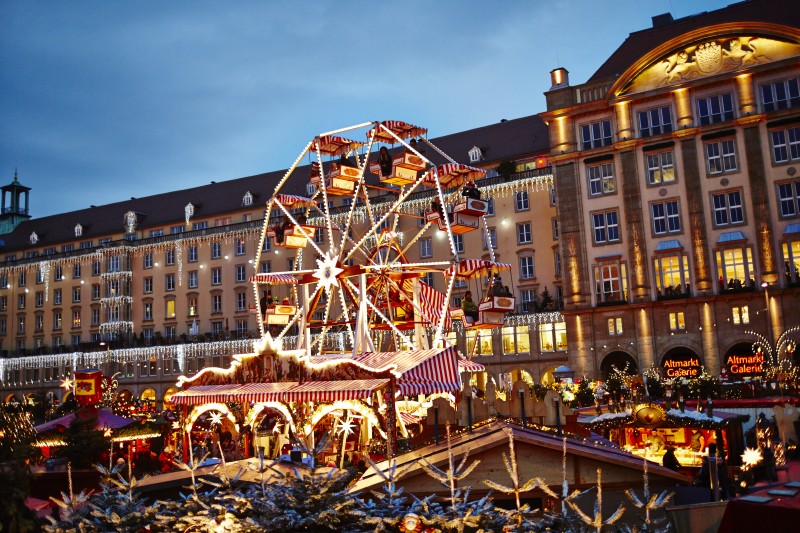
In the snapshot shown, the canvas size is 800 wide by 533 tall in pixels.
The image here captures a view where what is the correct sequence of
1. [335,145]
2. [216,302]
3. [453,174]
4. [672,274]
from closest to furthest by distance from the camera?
[453,174] < [335,145] < [672,274] < [216,302]

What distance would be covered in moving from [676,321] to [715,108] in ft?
40.0

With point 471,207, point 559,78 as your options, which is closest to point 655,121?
point 559,78

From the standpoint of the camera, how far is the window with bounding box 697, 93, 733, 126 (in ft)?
140

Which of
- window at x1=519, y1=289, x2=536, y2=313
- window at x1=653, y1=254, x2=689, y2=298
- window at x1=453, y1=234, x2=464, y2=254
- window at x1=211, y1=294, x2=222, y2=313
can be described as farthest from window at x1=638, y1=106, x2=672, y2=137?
window at x1=211, y1=294, x2=222, y2=313

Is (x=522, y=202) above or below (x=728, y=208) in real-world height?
above

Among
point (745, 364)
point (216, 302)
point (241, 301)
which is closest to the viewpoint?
point (745, 364)

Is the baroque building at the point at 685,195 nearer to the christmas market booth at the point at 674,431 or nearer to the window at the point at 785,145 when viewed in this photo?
the window at the point at 785,145

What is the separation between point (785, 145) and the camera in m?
41.3

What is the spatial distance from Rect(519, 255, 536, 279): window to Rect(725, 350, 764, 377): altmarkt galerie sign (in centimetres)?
1594

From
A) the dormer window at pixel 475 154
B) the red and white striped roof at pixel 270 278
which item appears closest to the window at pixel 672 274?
the dormer window at pixel 475 154

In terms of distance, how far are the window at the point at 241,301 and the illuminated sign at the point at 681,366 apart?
3627 centimetres

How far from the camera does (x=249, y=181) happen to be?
7188 centimetres

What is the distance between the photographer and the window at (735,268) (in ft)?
134

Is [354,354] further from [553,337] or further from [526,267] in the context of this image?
[526,267]
